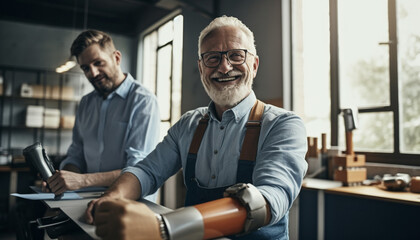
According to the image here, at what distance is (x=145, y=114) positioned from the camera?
179cm

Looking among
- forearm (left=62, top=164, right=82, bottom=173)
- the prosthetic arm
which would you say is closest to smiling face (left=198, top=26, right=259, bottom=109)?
the prosthetic arm

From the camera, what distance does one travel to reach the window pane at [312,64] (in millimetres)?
3289

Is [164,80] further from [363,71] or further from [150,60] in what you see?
[363,71]

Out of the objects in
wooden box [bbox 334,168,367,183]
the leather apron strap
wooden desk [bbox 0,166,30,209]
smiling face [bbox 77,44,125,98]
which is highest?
smiling face [bbox 77,44,125,98]

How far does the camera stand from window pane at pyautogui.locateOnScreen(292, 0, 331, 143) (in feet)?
10.8

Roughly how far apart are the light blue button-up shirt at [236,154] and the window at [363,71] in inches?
73.9

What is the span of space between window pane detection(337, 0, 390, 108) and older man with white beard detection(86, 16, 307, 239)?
1.95m

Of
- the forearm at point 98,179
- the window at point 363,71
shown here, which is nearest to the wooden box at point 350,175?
the window at point 363,71

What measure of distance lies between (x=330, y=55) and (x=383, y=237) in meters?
1.76

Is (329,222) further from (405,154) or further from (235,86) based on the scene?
(235,86)

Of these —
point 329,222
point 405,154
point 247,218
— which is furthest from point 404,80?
point 247,218

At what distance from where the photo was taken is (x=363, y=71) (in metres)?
3.06

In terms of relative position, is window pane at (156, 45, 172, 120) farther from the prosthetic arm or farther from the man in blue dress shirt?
the prosthetic arm

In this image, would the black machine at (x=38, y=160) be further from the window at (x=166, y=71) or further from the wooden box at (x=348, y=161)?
the window at (x=166, y=71)
